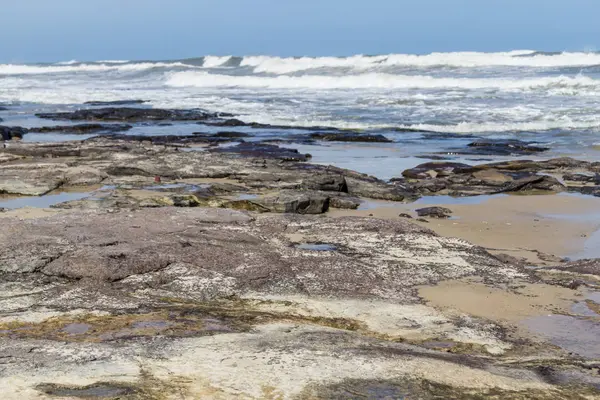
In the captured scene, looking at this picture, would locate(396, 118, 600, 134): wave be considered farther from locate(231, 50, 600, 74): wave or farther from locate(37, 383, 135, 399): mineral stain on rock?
locate(231, 50, 600, 74): wave

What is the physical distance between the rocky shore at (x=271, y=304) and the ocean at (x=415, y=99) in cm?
807

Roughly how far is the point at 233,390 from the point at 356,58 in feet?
188

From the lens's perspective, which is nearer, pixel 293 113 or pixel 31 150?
pixel 31 150

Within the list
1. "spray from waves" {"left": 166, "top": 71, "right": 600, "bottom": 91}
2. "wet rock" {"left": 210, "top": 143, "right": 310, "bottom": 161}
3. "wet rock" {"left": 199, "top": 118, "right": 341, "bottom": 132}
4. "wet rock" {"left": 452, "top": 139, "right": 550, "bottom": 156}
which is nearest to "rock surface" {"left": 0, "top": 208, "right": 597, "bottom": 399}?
"wet rock" {"left": 210, "top": 143, "right": 310, "bottom": 161}

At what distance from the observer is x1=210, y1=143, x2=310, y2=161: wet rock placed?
13203 mm

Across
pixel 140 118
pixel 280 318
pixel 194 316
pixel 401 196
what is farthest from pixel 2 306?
pixel 140 118

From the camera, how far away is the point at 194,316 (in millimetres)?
4359

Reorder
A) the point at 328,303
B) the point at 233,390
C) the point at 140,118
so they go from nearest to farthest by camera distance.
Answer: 1. the point at 233,390
2. the point at 328,303
3. the point at 140,118

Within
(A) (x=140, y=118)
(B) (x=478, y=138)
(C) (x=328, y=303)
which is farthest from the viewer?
(A) (x=140, y=118)

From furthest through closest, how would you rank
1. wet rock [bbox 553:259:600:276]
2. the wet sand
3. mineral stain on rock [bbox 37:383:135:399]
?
the wet sand < wet rock [bbox 553:259:600:276] < mineral stain on rock [bbox 37:383:135:399]

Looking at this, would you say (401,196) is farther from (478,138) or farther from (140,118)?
(140,118)

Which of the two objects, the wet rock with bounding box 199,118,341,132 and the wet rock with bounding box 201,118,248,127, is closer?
the wet rock with bounding box 199,118,341,132

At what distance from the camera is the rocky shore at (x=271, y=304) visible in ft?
11.0

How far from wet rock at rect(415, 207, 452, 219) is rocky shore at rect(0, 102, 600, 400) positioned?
19mm
